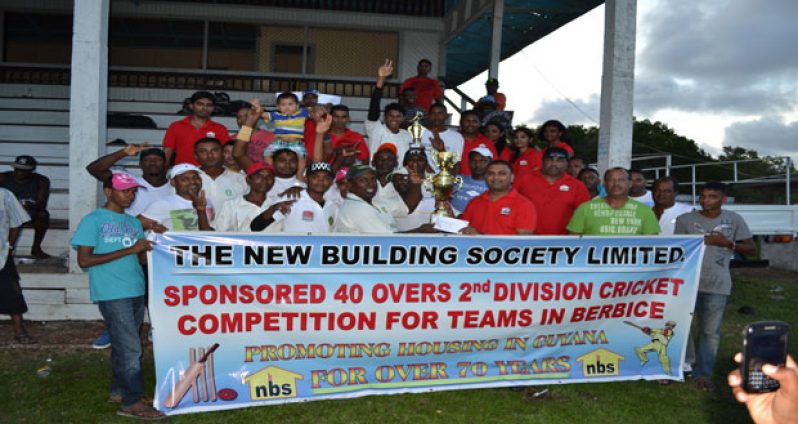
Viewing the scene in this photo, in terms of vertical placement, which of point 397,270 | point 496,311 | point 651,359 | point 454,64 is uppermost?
point 454,64

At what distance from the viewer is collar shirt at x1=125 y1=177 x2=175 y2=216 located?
5562 mm

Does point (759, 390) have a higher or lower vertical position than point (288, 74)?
lower

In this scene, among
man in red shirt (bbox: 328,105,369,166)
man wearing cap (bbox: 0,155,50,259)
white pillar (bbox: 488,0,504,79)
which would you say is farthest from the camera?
white pillar (bbox: 488,0,504,79)

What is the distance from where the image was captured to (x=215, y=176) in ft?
19.0

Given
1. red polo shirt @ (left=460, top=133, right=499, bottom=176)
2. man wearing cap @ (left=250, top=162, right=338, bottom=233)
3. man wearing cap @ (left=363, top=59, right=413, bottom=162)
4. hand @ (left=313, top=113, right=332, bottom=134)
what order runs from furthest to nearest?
red polo shirt @ (left=460, top=133, right=499, bottom=176) → man wearing cap @ (left=363, top=59, right=413, bottom=162) → hand @ (left=313, top=113, right=332, bottom=134) → man wearing cap @ (left=250, top=162, right=338, bottom=233)

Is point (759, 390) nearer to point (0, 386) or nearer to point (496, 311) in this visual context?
point (496, 311)

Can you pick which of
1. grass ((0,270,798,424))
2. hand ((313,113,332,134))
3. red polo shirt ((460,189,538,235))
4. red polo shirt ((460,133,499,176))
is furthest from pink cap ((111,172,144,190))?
red polo shirt ((460,133,499,176))

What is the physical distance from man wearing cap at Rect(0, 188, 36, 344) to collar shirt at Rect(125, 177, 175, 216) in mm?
1474

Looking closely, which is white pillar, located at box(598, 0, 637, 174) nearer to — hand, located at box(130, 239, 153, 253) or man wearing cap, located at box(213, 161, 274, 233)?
man wearing cap, located at box(213, 161, 274, 233)

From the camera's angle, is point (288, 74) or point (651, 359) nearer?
point (651, 359)

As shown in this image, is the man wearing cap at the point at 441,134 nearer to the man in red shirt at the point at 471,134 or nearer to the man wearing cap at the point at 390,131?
the man in red shirt at the point at 471,134

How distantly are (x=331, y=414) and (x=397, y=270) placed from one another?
1.12 metres

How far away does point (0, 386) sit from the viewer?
5094 millimetres

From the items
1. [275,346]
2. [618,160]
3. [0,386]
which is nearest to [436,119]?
[618,160]
